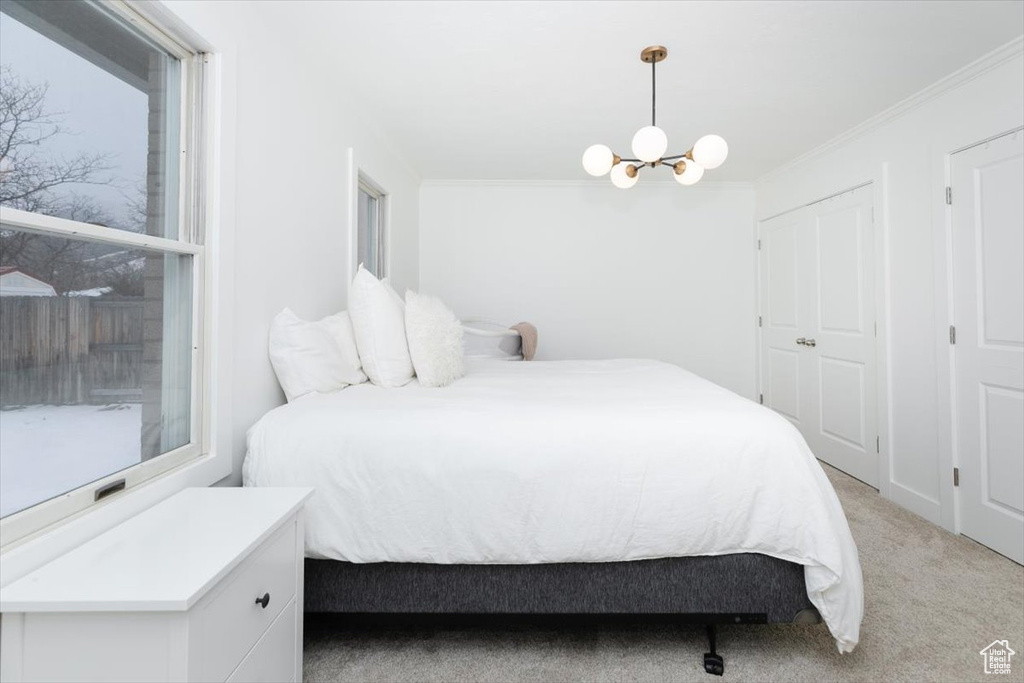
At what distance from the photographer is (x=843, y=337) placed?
3316 millimetres

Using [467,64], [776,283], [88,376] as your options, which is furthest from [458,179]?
[88,376]

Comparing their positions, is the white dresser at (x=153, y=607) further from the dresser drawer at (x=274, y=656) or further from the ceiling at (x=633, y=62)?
the ceiling at (x=633, y=62)

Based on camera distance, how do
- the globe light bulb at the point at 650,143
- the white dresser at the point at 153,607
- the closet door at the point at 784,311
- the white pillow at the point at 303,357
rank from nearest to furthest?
the white dresser at the point at 153,607
the white pillow at the point at 303,357
the globe light bulb at the point at 650,143
the closet door at the point at 784,311

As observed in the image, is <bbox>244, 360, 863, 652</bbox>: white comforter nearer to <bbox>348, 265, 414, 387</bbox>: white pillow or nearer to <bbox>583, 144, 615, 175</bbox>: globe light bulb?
<bbox>348, 265, 414, 387</bbox>: white pillow

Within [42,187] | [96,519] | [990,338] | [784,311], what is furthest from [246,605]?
[784,311]

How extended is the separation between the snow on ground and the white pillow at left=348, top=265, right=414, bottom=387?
2.87 feet

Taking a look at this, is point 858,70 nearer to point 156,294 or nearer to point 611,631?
point 611,631

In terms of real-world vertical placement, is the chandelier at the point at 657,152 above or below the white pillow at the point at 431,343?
above

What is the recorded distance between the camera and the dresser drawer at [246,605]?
2.82 feet

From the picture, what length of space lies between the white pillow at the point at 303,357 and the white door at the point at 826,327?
330 cm

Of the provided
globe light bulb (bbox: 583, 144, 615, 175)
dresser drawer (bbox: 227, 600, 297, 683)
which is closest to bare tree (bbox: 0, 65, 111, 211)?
dresser drawer (bbox: 227, 600, 297, 683)

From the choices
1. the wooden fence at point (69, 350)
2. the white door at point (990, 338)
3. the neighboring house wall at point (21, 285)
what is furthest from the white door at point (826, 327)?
the neighboring house wall at point (21, 285)

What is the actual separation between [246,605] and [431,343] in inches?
48.2

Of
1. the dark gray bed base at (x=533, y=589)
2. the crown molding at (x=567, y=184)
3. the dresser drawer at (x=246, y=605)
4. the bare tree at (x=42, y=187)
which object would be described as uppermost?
the crown molding at (x=567, y=184)
